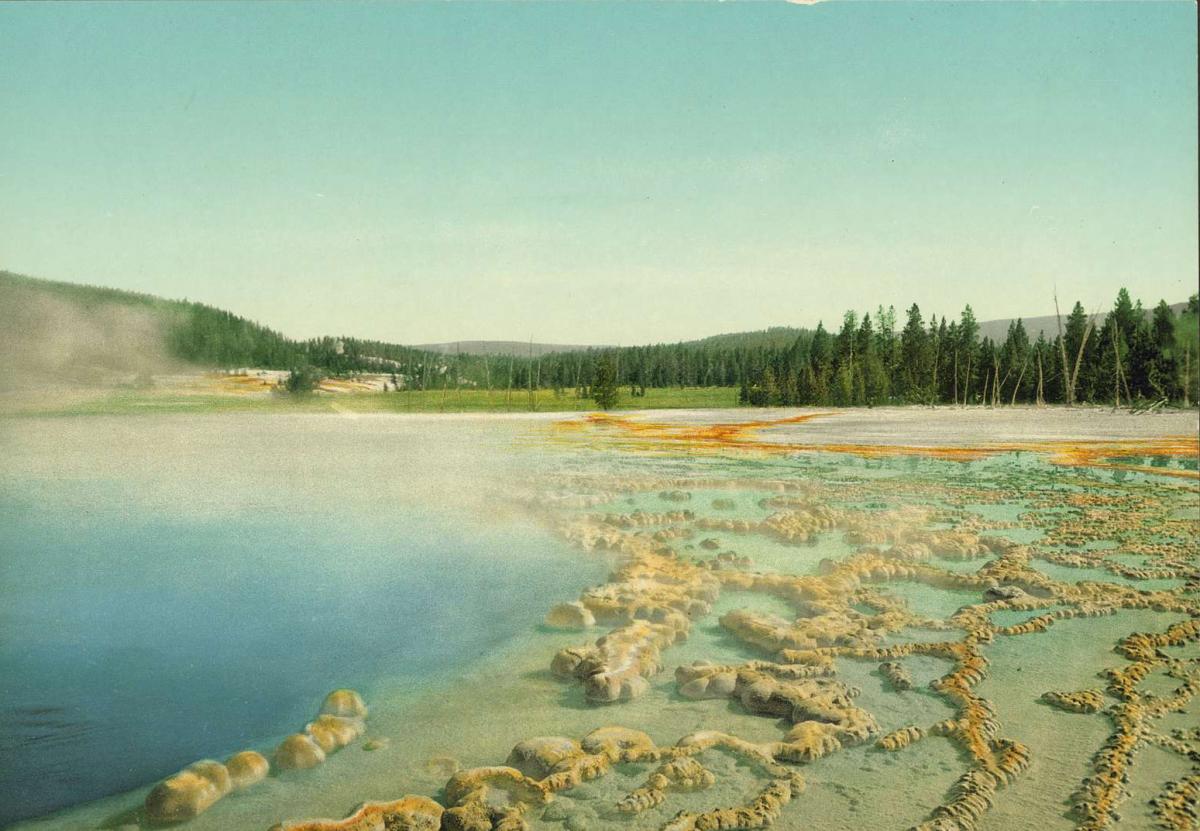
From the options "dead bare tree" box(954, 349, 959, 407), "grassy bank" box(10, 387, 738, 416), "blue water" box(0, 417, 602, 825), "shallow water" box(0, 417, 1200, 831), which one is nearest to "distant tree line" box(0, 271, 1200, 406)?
"dead bare tree" box(954, 349, 959, 407)

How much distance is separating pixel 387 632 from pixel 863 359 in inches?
294

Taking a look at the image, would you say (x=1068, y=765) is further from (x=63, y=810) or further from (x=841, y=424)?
(x=841, y=424)

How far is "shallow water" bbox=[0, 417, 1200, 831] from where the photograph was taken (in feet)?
10.7

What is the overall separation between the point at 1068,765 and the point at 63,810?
4489mm

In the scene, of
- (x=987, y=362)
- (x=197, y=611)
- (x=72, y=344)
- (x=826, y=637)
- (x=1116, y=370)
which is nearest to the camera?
(x=826, y=637)

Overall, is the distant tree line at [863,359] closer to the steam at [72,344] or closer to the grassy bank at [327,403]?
the steam at [72,344]

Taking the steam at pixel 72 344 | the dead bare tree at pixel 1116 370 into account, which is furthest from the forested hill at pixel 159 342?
the dead bare tree at pixel 1116 370

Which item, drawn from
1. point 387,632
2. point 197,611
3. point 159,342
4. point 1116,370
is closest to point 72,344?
point 159,342

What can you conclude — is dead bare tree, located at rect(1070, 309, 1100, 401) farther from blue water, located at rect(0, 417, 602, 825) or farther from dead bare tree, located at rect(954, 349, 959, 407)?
blue water, located at rect(0, 417, 602, 825)

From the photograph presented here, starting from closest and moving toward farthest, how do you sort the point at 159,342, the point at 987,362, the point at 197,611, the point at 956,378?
the point at 197,611, the point at 159,342, the point at 956,378, the point at 987,362

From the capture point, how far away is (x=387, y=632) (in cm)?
499

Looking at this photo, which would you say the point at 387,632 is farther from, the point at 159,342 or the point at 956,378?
the point at 956,378

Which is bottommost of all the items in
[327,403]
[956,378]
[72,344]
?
[327,403]

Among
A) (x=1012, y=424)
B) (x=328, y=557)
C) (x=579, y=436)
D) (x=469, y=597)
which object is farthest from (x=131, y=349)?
(x=1012, y=424)
